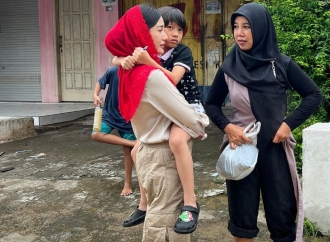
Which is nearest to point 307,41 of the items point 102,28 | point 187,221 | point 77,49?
point 187,221

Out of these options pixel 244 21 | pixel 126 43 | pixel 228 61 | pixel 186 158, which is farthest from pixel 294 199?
pixel 126 43

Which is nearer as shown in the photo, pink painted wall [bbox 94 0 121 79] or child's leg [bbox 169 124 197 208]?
child's leg [bbox 169 124 197 208]

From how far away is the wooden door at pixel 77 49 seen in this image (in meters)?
10.6

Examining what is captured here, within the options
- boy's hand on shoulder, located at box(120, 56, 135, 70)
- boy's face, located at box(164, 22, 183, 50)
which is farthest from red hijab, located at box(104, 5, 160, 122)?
boy's face, located at box(164, 22, 183, 50)

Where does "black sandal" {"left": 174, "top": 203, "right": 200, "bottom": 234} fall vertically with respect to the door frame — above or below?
below

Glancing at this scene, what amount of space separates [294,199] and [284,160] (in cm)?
24

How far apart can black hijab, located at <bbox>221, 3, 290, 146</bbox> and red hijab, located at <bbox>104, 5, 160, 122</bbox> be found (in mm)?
532

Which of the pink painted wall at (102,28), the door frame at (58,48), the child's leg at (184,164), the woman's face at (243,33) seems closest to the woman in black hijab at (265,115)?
the woman's face at (243,33)

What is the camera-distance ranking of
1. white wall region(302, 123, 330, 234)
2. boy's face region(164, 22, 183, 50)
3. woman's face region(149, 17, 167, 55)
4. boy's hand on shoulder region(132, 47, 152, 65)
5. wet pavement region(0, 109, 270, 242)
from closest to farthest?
boy's hand on shoulder region(132, 47, 152, 65), woman's face region(149, 17, 167, 55), boy's face region(164, 22, 183, 50), white wall region(302, 123, 330, 234), wet pavement region(0, 109, 270, 242)

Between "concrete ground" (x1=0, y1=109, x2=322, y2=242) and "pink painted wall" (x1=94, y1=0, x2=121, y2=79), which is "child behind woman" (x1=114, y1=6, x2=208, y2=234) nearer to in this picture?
"concrete ground" (x1=0, y1=109, x2=322, y2=242)

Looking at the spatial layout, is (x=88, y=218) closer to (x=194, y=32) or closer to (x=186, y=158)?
(x=186, y=158)

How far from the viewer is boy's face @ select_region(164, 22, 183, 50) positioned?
112 inches

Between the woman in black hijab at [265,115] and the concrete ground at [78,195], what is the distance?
87 centimetres

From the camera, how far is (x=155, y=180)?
2.53 metres
